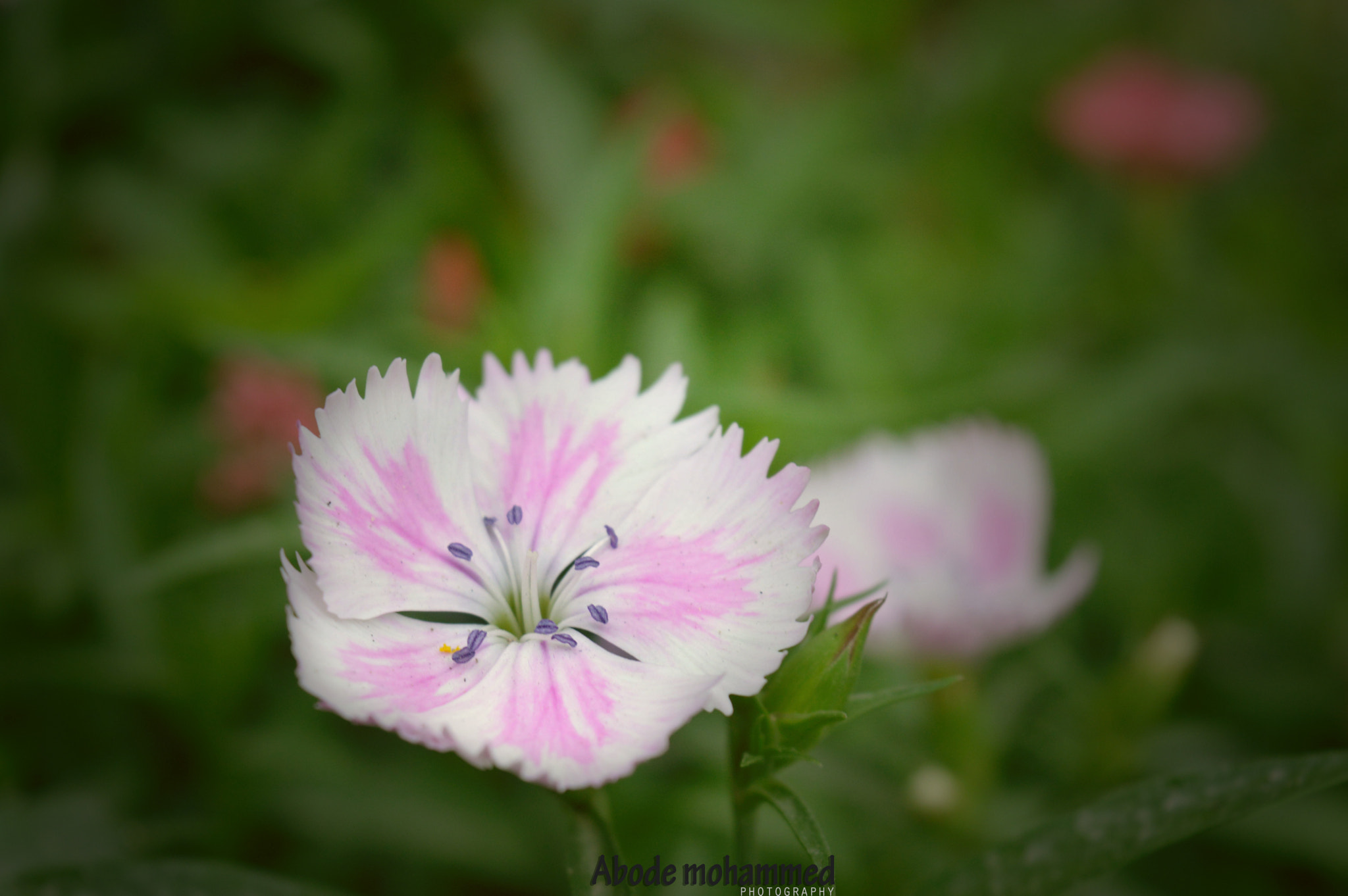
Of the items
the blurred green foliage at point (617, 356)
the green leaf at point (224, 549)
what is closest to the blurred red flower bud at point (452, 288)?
the blurred green foliage at point (617, 356)

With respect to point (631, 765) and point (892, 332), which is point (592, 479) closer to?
point (631, 765)

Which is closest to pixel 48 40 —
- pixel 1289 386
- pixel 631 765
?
pixel 631 765

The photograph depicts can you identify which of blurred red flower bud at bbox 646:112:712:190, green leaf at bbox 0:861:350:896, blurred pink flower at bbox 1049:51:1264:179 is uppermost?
blurred pink flower at bbox 1049:51:1264:179

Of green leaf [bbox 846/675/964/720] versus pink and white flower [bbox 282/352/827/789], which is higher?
pink and white flower [bbox 282/352/827/789]

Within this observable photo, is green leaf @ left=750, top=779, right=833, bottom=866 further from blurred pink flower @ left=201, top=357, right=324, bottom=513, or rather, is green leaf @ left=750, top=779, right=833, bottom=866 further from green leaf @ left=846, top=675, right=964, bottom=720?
blurred pink flower @ left=201, top=357, right=324, bottom=513

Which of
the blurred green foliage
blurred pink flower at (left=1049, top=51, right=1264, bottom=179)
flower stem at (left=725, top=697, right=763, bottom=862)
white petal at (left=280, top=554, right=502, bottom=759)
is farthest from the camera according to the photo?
blurred pink flower at (left=1049, top=51, right=1264, bottom=179)

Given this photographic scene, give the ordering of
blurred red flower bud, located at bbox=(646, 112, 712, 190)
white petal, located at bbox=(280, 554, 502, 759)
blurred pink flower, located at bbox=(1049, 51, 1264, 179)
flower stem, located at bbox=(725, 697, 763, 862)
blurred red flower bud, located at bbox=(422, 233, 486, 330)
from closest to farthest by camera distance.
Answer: white petal, located at bbox=(280, 554, 502, 759)
flower stem, located at bbox=(725, 697, 763, 862)
blurred red flower bud, located at bbox=(422, 233, 486, 330)
blurred red flower bud, located at bbox=(646, 112, 712, 190)
blurred pink flower, located at bbox=(1049, 51, 1264, 179)

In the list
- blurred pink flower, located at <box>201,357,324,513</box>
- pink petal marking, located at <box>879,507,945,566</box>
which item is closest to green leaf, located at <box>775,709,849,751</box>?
pink petal marking, located at <box>879,507,945,566</box>

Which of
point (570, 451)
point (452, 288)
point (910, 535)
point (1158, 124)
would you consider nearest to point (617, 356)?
point (452, 288)
